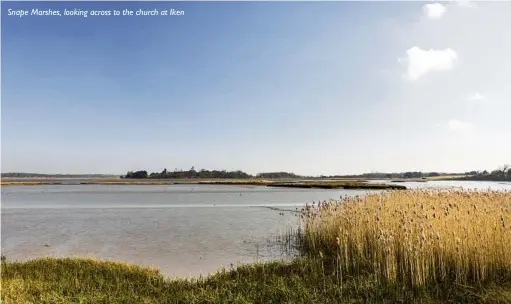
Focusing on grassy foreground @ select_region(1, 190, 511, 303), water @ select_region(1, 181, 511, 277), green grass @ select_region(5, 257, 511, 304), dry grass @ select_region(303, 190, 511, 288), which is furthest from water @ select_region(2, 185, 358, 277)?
dry grass @ select_region(303, 190, 511, 288)

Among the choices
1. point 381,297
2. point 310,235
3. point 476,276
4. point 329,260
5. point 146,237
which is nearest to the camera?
point 381,297

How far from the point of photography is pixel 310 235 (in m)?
13.9

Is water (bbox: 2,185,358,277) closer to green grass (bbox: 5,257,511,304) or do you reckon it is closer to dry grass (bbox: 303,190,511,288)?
green grass (bbox: 5,257,511,304)

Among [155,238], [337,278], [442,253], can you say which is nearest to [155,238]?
[155,238]

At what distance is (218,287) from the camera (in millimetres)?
8242

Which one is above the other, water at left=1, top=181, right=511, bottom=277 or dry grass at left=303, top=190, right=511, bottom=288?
dry grass at left=303, top=190, right=511, bottom=288

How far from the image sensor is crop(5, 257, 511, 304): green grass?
7.28m

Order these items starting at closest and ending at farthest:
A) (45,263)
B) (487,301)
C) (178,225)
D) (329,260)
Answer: (487,301) → (45,263) → (329,260) → (178,225)

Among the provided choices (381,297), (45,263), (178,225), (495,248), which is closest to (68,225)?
(178,225)

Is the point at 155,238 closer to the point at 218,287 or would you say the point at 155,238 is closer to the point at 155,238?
the point at 155,238

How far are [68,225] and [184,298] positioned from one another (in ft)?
47.6

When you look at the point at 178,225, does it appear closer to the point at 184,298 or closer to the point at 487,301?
the point at 184,298

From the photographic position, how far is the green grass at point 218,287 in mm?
7281

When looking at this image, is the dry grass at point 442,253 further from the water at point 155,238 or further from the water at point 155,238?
the water at point 155,238
